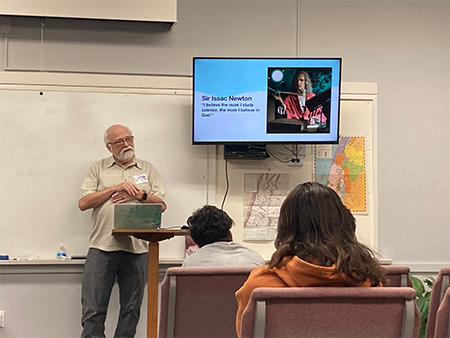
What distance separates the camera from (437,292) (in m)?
2.12

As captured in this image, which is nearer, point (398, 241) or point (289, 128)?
point (289, 128)

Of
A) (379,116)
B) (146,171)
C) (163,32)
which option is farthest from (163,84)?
(379,116)

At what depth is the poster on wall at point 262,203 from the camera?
15.4 feet

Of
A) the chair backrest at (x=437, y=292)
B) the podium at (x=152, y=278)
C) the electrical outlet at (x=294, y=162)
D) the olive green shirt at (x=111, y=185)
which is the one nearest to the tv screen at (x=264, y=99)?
the electrical outlet at (x=294, y=162)

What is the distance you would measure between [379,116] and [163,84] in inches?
68.0

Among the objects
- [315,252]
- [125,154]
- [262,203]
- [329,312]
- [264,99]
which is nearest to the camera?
[329,312]

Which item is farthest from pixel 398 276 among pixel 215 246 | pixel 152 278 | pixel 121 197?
pixel 121 197

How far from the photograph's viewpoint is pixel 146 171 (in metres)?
4.47

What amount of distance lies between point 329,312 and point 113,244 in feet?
9.28

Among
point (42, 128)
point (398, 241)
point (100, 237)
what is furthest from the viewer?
point (398, 241)

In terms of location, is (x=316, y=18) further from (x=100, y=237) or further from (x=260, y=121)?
(x=100, y=237)

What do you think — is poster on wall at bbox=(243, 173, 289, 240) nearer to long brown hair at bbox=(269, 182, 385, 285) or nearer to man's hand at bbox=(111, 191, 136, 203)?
man's hand at bbox=(111, 191, 136, 203)

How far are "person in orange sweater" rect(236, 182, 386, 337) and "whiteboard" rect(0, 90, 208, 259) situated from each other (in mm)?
2832

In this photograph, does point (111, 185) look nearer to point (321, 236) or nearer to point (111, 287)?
point (111, 287)
